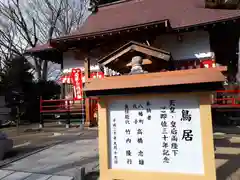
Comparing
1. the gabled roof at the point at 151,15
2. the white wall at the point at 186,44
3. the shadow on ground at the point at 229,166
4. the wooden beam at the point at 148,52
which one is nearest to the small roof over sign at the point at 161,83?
the wooden beam at the point at 148,52

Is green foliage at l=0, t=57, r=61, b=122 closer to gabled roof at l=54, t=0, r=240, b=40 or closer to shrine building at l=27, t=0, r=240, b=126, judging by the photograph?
shrine building at l=27, t=0, r=240, b=126

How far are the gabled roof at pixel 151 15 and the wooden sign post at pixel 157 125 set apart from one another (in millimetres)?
5427

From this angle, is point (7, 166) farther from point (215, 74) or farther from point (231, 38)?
point (231, 38)

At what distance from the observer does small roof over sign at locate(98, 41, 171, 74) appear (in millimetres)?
4160

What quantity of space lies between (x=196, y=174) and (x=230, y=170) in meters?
1.57

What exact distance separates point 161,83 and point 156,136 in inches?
31.7

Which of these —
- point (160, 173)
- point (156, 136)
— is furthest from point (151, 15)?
point (160, 173)

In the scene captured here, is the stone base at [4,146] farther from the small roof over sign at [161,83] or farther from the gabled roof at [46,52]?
the gabled roof at [46,52]

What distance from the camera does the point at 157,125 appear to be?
3.46m

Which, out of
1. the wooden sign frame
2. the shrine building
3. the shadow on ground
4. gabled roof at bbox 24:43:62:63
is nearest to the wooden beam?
the wooden sign frame

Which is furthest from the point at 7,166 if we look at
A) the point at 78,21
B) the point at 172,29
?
the point at 78,21

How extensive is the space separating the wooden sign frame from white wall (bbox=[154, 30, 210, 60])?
23.1 feet

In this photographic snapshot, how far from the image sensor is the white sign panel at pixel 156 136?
3.27 metres

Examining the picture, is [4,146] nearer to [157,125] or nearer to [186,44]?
[157,125]
